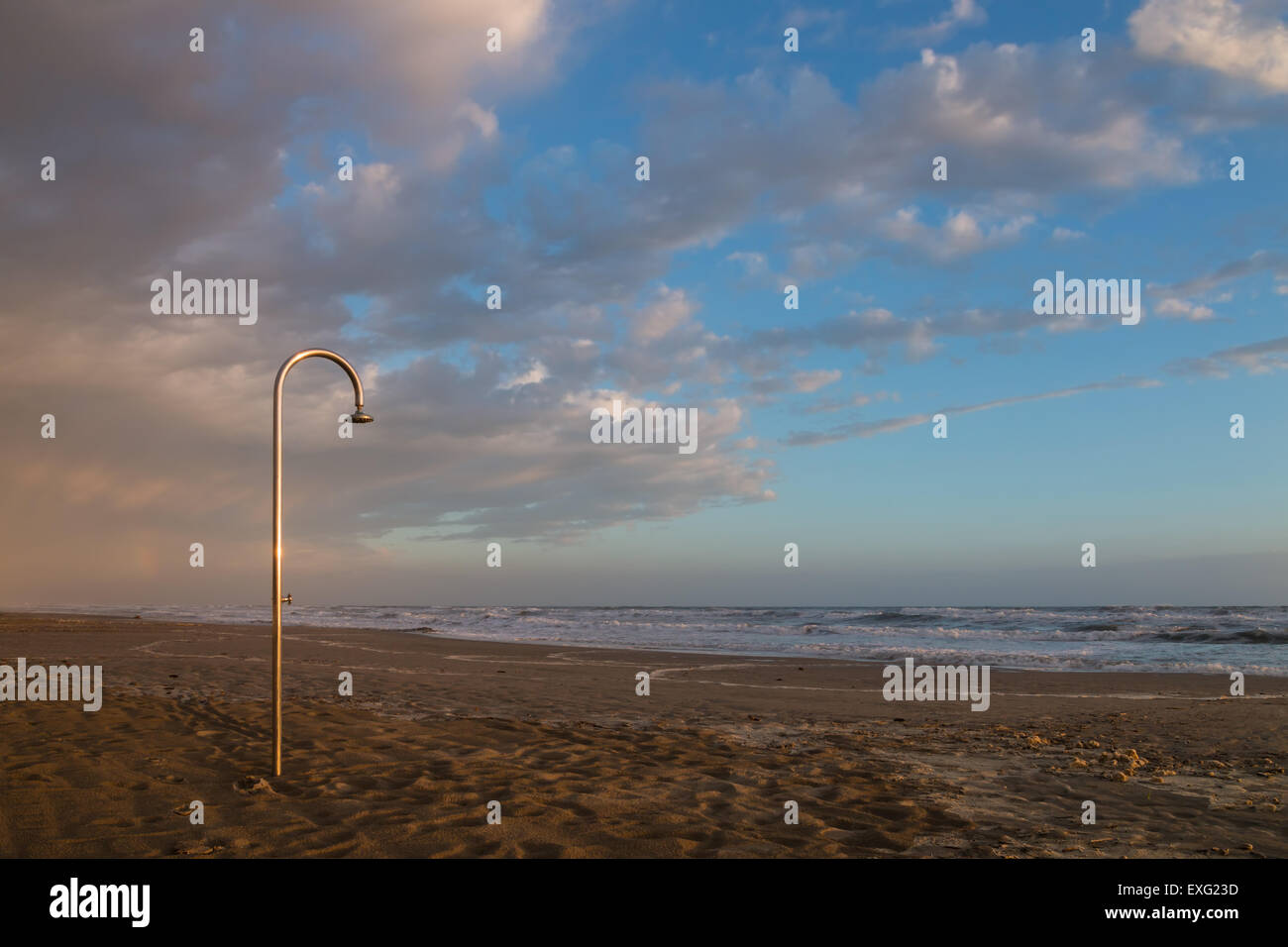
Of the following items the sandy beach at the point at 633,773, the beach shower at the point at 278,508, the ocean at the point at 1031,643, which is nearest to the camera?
the sandy beach at the point at 633,773

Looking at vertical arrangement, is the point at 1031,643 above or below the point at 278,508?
below

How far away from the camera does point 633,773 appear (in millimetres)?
8742

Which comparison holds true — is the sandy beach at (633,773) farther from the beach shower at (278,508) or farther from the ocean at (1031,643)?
the ocean at (1031,643)

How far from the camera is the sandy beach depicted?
6.33 meters

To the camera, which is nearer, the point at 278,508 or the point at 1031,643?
the point at 278,508

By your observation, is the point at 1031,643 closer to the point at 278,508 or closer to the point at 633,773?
the point at 633,773

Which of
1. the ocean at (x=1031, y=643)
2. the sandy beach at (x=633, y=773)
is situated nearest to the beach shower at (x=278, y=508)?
the sandy beach at (x=633, y=773)

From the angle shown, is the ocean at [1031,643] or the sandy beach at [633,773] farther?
the ocean at [1031,643]

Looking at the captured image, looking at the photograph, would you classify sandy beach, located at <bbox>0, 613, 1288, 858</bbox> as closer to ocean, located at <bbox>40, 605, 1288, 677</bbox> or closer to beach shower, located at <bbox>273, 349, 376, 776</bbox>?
beach shower, located at <bbox>273, 349, 376, 776</bbox>

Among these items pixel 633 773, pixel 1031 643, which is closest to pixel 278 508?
pixel 633 773

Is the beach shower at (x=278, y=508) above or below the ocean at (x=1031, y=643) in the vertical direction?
above

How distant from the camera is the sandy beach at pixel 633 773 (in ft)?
20.8

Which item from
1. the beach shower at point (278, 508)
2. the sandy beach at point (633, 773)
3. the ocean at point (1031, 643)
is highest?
the beach shower at point (278, 508)
